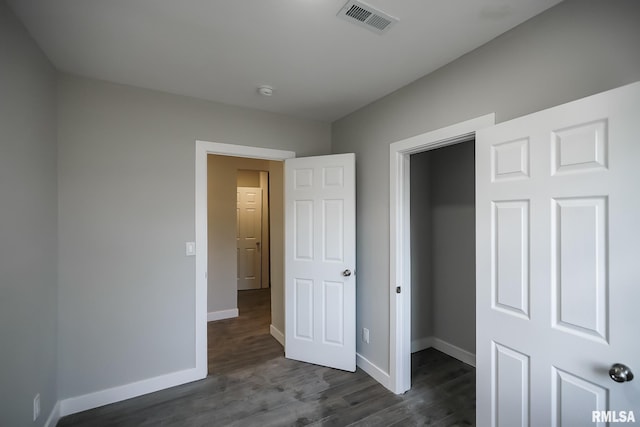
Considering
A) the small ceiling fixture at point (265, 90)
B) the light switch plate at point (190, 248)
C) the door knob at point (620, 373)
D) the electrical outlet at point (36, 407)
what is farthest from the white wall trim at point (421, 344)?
the electrical outlet at point (36, 407)

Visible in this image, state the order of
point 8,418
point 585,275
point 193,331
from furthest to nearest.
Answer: point 193,331, point 8,418, point 585,275

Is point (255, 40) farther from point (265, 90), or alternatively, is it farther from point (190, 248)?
point (190, 248)

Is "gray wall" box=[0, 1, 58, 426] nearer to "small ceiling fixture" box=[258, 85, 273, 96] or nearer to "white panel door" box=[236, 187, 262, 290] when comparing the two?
"small ceiling fixture" box=[258, 85, 273, 96]

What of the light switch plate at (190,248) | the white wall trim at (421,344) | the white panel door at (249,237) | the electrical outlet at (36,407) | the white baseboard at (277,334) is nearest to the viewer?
the electrical outlet at (36,407)

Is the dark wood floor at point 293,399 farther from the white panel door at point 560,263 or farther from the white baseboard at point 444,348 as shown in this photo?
the white panel door at point 560,263

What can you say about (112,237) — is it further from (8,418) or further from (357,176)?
(357,176)

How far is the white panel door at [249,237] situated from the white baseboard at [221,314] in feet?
5.82

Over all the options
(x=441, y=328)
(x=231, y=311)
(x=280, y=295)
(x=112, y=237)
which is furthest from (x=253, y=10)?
(x=231, y=311)

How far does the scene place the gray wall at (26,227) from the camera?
141 centimetres

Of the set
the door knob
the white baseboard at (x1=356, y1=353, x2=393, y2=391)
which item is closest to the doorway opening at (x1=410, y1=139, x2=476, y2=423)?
the white baseboard at (x1=356, y1=353, x2=393, y2=391)

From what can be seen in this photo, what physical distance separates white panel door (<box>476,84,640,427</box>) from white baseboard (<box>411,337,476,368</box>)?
58.7 inches

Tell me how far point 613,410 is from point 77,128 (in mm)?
3462

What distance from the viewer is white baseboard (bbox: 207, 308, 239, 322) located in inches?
162

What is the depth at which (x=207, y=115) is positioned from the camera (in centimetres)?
266
